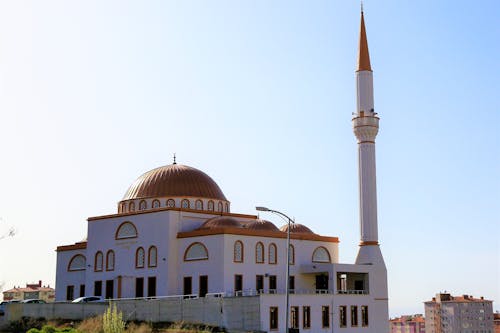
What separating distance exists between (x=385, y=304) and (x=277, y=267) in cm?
849

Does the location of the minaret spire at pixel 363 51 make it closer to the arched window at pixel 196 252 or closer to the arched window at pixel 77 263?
the arched window at pixel 196 252

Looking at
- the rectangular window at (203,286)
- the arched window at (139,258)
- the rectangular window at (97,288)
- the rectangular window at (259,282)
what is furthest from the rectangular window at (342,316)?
the rectangular window at (97,288)

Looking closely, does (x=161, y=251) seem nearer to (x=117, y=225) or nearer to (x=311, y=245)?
(x=117, y=225)

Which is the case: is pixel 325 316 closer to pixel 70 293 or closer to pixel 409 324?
pixel 70 293

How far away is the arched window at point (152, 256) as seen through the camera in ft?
167

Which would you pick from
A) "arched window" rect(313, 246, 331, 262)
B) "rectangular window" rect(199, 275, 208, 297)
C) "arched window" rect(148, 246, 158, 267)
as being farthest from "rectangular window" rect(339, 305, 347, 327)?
"arched window" rect(148, 246, 158, 267)

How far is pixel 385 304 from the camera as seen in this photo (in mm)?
51250

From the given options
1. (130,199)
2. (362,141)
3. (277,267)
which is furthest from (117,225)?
(362,141)

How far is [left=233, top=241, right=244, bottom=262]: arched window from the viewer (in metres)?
48.4

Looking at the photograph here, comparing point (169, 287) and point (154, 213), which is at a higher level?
point (154, 213)

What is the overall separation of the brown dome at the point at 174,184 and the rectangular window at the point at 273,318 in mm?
14756

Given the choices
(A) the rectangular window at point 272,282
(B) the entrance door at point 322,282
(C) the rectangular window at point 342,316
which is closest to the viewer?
(C) the rectangular window at point 342,316

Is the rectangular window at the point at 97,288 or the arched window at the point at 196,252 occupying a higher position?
the arched window at the point at 196,252

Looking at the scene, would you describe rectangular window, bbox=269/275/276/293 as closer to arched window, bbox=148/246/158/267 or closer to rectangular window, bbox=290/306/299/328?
rectangular window, bbox=290/306/299/328
